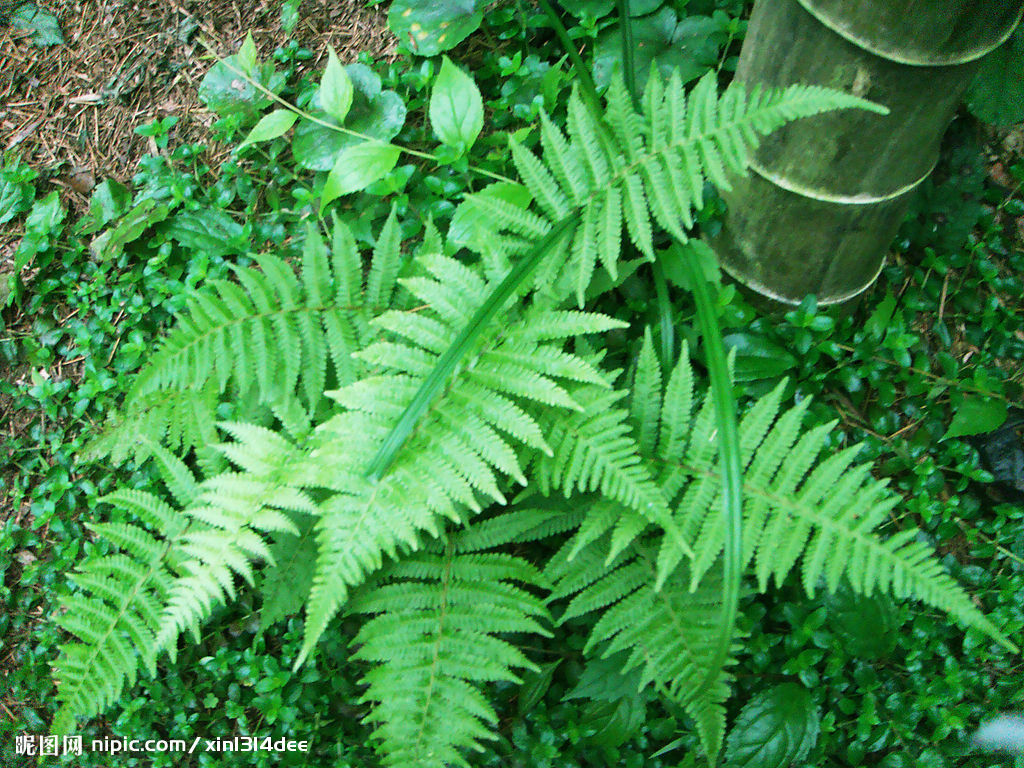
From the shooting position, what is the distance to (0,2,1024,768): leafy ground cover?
82.0 inches

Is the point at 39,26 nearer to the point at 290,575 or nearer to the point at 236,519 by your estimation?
the point at 236,519

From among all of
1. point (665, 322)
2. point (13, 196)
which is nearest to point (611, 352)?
point (665, 322)

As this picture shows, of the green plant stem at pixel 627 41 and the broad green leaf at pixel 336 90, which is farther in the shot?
the broad green leaf at pixel 336 90

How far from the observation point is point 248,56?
2570 mm

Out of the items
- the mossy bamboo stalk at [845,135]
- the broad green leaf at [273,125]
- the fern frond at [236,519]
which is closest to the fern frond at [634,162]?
the mossy bamboo stalk at [845,135]

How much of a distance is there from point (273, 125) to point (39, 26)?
131cm

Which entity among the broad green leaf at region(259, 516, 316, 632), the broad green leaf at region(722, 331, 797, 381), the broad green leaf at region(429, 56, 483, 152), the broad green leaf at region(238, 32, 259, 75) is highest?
the broad green leaf at region(238, 32, 259, 75)

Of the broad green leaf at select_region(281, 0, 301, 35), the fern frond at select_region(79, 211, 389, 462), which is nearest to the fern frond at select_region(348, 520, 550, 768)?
the fern frond at select_region(79, 211, 389, 462)

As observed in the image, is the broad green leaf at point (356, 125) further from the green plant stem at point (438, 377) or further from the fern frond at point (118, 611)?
the fern frond at point (118, 611)

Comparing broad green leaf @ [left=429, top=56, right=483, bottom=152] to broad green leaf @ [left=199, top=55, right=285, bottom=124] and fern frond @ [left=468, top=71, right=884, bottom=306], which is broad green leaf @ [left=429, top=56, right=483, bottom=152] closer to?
fern frond @ [left=468, top=71, right=884, bottom=306]

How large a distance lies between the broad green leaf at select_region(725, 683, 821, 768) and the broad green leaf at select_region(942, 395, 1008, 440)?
900mm

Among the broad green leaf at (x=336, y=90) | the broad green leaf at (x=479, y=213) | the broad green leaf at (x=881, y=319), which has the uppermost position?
the broad green leaf at (x=336, y=90)

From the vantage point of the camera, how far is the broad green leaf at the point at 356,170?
89.0 inches

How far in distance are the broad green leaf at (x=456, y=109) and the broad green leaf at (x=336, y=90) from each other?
0.28 m
